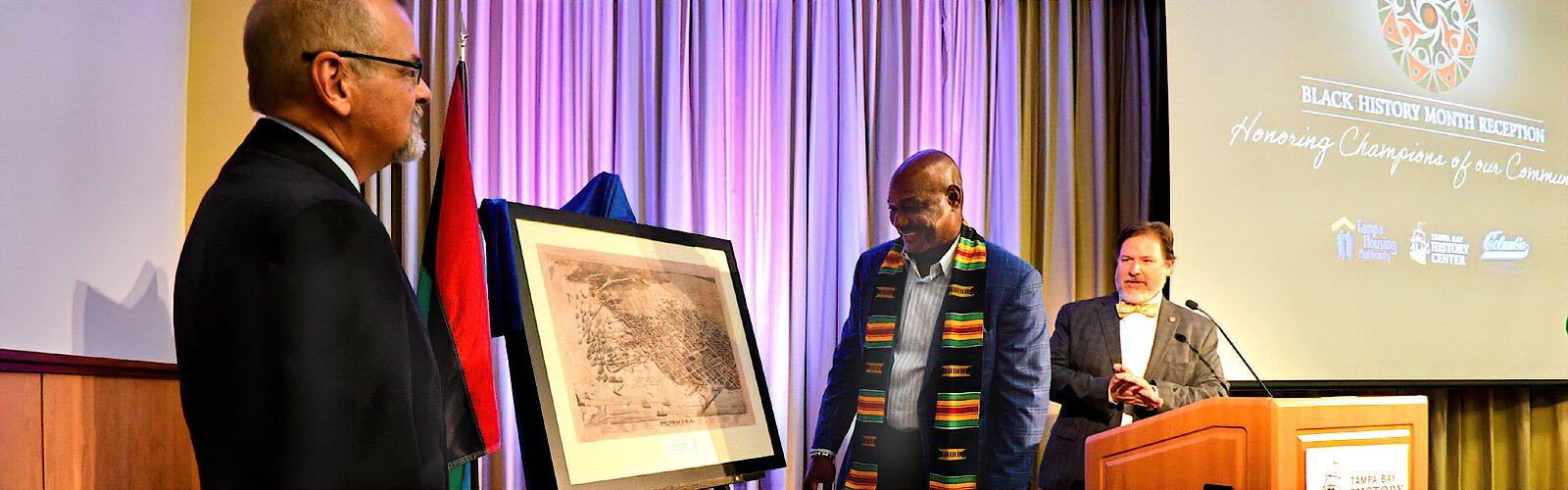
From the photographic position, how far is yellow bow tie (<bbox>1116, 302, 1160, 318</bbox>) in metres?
3.80

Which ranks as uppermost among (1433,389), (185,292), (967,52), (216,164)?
(967,52)

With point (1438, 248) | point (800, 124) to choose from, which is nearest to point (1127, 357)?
point (800, 124)

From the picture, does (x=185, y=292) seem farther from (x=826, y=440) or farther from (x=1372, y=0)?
(x=1372, y=0)

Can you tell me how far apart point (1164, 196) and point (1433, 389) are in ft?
5.74

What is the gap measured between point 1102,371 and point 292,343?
2962mm

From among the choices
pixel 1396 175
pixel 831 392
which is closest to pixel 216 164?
pixel 831 392

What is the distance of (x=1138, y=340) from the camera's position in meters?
3.79

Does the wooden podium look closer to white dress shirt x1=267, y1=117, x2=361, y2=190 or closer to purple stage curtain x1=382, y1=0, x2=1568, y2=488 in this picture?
white dress shirt x1=267, y1=117, x2=361, y2=190

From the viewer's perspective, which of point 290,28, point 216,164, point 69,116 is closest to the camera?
point 290,28

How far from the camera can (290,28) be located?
4.96 feet

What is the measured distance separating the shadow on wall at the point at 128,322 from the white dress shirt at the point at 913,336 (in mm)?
1829

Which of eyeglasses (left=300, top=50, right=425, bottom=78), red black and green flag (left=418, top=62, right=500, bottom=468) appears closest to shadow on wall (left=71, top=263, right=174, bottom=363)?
red black and green flag (left=418, top=62, right=500, bottom=468)

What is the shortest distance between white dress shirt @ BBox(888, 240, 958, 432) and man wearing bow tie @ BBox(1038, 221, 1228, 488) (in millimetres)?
697

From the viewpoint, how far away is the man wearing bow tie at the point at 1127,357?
3625 mm
